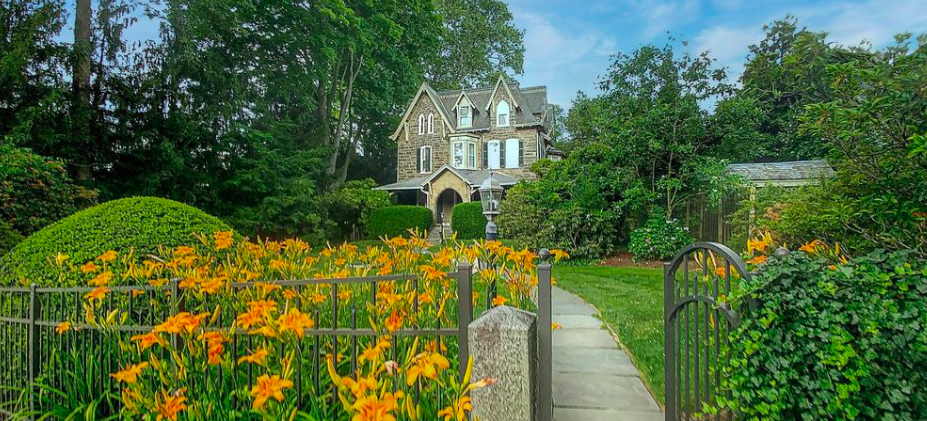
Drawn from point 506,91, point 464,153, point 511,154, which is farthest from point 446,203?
point 506,91

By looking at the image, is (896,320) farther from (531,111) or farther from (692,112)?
(531,111)

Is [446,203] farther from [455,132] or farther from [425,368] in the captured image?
[425,368]

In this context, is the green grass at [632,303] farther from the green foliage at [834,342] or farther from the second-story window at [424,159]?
the second-story window at [424,159]

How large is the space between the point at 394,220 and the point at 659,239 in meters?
12.5

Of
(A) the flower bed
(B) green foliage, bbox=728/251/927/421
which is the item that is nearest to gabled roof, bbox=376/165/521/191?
(A) the flower bed

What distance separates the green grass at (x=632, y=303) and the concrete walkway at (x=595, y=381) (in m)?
0.13

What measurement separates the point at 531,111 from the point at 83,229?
75.6ft

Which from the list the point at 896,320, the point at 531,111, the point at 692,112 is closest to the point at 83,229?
the point at 896,320

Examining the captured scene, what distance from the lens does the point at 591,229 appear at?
12.0 metres

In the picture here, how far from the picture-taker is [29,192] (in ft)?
22.1

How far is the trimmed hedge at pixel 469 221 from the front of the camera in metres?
20.0

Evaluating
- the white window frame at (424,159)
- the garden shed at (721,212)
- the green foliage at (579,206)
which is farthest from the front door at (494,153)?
the garden shed at (721,212)

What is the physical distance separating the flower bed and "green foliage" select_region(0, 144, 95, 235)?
177 inches

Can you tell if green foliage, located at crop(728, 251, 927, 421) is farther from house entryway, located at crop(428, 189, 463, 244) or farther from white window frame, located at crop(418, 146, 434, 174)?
white window frame, located at crop(418, 146, 434, 174)
